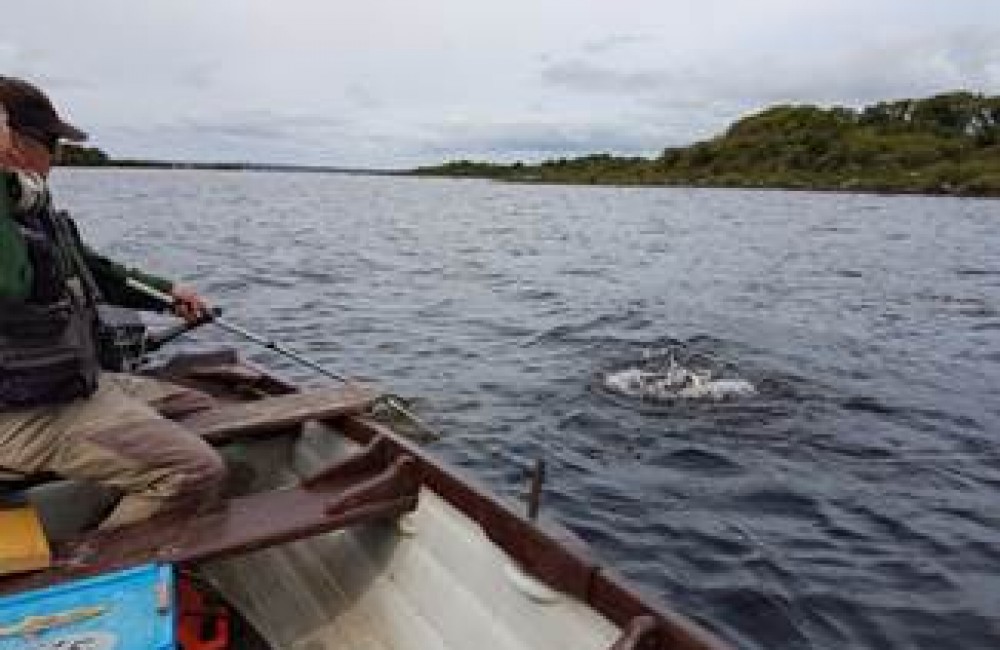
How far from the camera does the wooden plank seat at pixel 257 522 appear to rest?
14.3 ft


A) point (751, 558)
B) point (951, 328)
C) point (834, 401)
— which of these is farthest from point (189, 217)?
point (751, 558)

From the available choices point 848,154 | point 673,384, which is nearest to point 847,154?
point 848,154

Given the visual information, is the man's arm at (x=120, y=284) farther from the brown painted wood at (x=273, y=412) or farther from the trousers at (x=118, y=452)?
the trousers at (x=118, y=452)

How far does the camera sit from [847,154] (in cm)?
12912

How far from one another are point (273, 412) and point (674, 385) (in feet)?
28.2

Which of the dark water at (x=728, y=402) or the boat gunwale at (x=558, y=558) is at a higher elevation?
the boat gunwale at (x=558, y=558)

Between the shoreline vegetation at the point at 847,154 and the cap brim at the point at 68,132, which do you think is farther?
the shoreline vegetation at the point at 847,154

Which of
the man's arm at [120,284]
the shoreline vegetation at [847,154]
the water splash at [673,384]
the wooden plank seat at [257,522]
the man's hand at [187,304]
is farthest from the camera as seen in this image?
the shoreline vegetation at [847,154]

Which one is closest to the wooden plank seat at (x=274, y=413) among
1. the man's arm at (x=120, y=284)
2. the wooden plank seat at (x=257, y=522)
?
the wooden plank seat at (x=257, y=522)

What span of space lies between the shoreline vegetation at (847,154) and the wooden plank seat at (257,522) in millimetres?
105265

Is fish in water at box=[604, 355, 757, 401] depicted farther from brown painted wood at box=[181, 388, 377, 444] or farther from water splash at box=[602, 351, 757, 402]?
brown painted wood at box=[181, 388, 377, 444]

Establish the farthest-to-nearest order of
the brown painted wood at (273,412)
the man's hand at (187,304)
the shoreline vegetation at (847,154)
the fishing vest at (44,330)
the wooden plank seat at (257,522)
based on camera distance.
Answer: the shoreline vegetation at (847,154)
the man's hand at (187,304)
the brown painted wood at (273,412)
the wooden plank seat at (257,522)
the fishing vest at (44,330)

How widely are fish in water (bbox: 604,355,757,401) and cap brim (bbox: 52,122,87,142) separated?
9533mm

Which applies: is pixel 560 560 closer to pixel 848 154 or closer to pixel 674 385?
pixel 674 385
